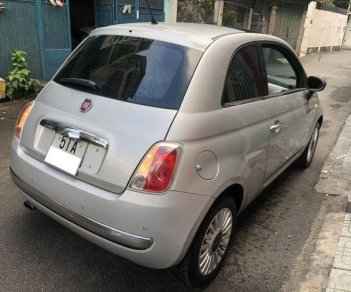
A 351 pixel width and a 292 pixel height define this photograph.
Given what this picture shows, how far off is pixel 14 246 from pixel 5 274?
12.9 inches

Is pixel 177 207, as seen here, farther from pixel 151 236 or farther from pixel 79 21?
pixel 79 21

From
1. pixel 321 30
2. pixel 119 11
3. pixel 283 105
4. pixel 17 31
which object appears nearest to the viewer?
pixel 283 105

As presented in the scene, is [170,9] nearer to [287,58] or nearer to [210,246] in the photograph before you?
[287,58]

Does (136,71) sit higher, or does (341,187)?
(136,71)

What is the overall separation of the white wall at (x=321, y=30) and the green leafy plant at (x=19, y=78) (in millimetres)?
16670

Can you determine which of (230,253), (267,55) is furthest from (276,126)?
(230,253)

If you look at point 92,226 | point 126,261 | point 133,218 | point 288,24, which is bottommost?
point 126,261

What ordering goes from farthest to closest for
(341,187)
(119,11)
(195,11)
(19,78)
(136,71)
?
1. (195,11)
2. (119,11)
3. (19,78)
4. (341,187)
5. (136,71)

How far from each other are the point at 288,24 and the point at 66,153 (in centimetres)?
1737

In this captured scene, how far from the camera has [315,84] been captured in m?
4.44

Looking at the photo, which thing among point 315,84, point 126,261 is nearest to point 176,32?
point 126,261

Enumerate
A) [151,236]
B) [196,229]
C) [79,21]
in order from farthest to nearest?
1. [79,21]
2. [196,229]
3. [151,236]

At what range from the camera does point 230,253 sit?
3270 mm

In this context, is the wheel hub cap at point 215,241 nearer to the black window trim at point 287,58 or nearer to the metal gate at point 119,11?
the black window trim at point 287,58
